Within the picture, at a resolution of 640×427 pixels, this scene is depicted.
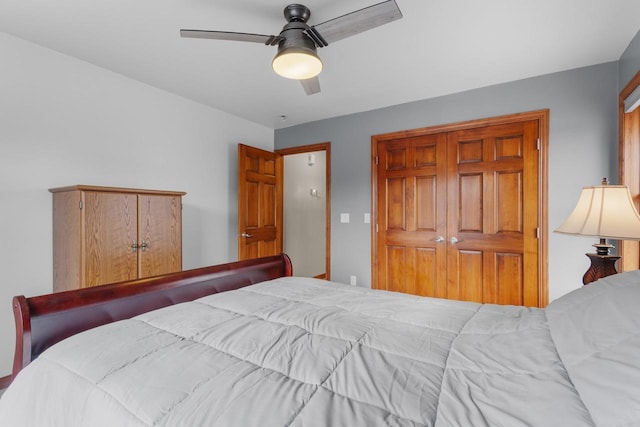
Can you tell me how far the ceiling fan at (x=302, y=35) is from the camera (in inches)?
60.9

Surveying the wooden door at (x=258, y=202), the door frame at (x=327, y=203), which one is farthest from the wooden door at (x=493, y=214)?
the wooden door at (x=258, y=202)

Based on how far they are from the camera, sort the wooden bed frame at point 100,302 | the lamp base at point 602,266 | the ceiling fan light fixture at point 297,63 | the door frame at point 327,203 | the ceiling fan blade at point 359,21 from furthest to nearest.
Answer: the door frame at point 327,203
the lamp base at point 602,266
the ceiling fan light fixture at point 297,63
the ceiling fan blade at point 359,21
the wooden bed frame at point 100,302

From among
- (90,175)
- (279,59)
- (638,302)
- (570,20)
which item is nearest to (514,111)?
(570,20)

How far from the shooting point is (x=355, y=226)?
12.0 ft

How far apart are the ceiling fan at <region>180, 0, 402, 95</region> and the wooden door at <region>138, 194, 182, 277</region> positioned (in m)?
1.40

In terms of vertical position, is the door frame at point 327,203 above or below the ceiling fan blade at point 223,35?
below

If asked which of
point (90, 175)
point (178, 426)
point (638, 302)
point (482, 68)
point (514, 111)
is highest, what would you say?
point (482, 68)

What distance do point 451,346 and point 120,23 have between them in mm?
2639

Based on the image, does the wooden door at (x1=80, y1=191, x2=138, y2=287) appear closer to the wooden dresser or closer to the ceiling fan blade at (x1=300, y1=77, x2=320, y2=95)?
the wooden dresser

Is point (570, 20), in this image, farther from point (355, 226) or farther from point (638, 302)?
point (355, 226)

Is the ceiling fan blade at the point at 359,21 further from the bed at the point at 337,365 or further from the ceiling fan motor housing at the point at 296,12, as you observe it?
the bed at the point at 337,365

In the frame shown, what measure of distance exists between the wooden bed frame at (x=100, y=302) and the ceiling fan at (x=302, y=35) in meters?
1.34

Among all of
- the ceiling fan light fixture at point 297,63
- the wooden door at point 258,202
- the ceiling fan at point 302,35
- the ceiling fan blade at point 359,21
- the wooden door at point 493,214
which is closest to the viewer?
the ceiling fan blade at point 359,21

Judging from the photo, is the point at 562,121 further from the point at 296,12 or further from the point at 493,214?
the point at 296,12
